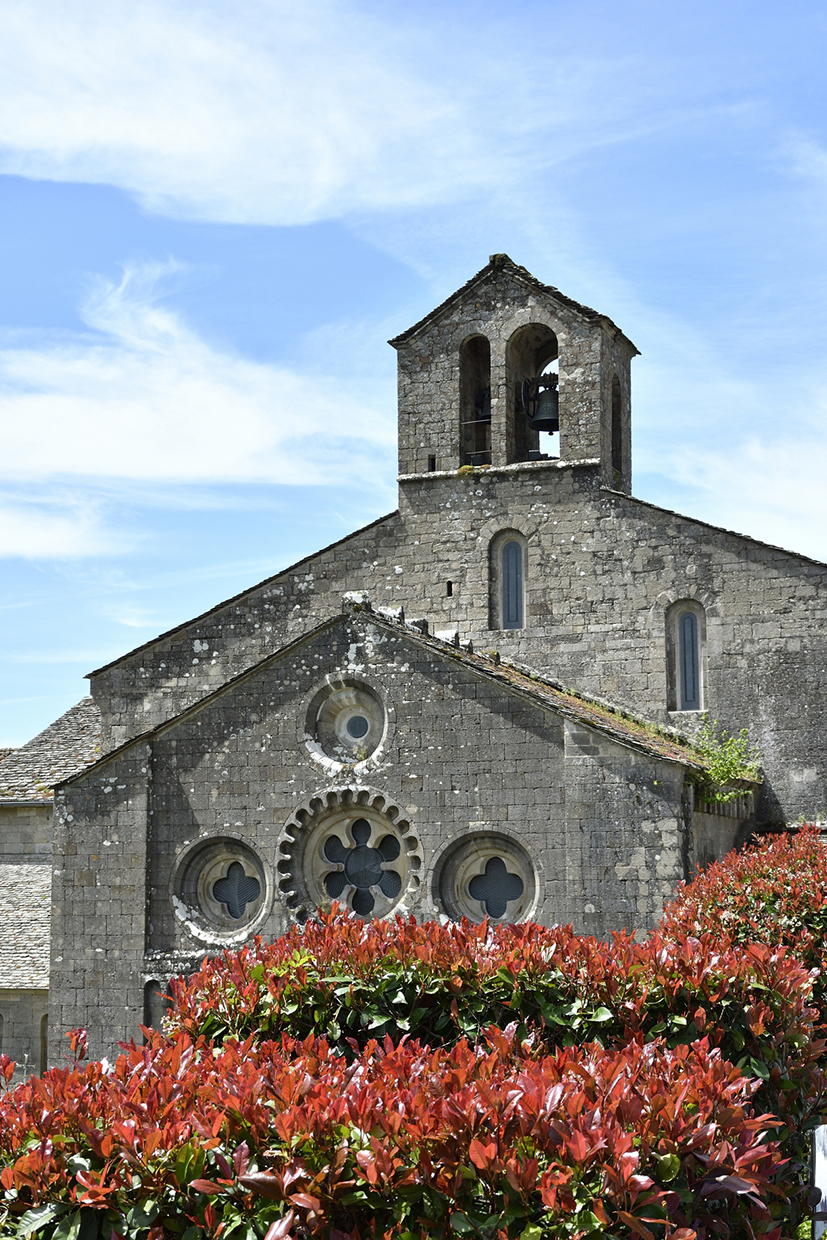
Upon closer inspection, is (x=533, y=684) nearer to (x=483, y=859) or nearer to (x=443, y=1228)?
(x=483, y=859)

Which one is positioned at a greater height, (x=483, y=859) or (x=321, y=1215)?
(x=483, y=859)

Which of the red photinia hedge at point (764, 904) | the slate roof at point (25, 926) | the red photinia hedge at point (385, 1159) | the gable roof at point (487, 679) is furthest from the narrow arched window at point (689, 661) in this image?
the red photinia hedge at point (385, 1159)

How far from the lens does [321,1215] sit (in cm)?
518

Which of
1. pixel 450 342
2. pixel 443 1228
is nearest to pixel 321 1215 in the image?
pixel 443 1228

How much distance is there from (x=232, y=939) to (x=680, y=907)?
6.33m

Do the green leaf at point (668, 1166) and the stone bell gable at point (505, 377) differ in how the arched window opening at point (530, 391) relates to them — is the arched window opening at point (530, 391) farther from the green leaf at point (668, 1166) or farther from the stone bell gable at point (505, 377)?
the green leaf at point (668, 1166)

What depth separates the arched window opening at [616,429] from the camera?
22125 millimetres

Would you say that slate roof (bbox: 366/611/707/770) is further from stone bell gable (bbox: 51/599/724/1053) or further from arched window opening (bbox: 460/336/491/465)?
arched window opening (bbox: 460/336/491/465)

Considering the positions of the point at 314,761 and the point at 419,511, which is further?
the point at 419,511

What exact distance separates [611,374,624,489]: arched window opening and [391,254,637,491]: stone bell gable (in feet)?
0.06

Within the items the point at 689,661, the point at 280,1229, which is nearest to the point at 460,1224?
the point at 280,1229

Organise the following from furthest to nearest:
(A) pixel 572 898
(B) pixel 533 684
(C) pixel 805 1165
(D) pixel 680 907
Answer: (B) pixel 533 684 → (A) pixel 572 898 → (D) pixel 680 907 → (C) pixel 805 1165

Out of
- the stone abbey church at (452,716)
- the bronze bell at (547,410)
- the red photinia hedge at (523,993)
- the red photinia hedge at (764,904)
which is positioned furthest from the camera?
the bronze bell at (547,410)

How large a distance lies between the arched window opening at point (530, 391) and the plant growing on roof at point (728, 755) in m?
5.29
